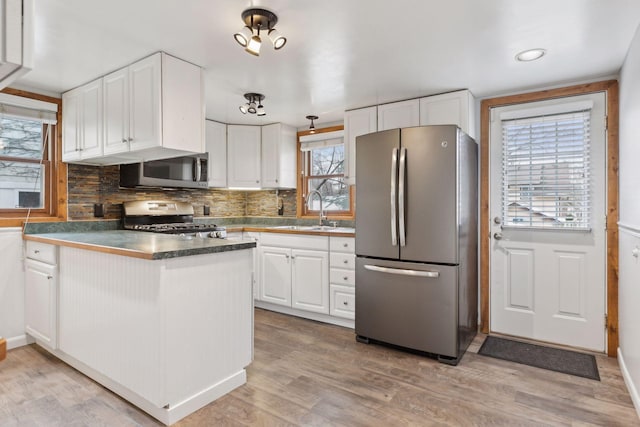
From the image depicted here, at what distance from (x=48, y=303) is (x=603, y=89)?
4494 millimetres

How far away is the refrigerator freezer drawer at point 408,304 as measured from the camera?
261 cm

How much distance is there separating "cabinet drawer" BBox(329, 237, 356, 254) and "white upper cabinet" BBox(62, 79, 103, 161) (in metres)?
2.10

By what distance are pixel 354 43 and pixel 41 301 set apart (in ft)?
9.67

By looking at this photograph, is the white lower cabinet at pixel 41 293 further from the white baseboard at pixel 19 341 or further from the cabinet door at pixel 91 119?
the cabinet door at pixel 91 119

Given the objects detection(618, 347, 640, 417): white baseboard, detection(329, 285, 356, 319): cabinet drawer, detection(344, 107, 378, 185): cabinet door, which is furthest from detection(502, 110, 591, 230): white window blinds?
detection(329, 285, 356, 319): cabinet drawer

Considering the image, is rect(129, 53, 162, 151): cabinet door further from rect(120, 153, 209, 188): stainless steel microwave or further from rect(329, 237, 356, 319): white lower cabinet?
rect(329, 237, 356, 319): white lower cabinet

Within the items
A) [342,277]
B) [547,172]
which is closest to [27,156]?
[342,277]

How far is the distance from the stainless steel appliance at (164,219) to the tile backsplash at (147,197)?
0.50 feet

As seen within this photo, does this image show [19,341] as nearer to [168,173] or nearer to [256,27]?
[168,173]

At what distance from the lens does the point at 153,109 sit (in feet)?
7.89

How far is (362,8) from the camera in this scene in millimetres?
1873

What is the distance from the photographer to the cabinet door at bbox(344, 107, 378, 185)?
140 inches

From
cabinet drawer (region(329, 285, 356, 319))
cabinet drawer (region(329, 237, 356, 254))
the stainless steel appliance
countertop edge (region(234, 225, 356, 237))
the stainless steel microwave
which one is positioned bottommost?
cabinet drawer (region(329, 285, 356, 319))

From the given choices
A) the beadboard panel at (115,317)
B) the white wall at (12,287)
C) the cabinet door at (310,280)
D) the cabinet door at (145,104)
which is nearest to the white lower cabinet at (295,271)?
the cabinet door at (310,280)
